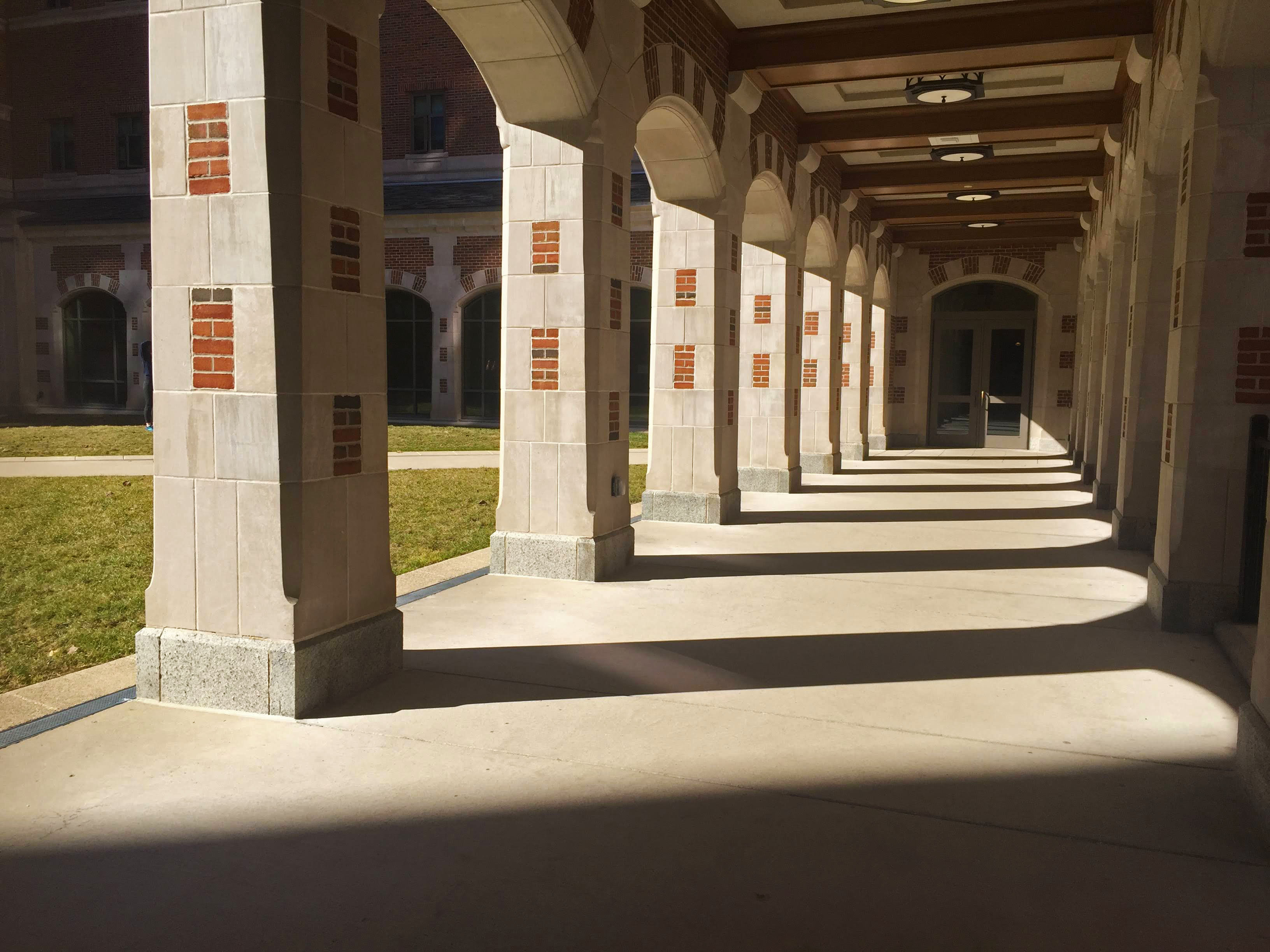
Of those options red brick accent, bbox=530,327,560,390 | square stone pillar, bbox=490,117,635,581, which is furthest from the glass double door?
red brick accent, bbox=530,327,560,390

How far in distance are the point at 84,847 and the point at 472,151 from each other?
23.8 m

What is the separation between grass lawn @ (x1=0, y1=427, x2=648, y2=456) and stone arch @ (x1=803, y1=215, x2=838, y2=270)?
5.37 m

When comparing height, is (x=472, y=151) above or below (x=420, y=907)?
above

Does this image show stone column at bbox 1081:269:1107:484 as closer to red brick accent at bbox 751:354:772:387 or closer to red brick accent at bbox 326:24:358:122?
red brick accent at bbox 751:354:772:387

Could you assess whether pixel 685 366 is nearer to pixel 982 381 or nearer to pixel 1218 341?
pixel 1218 341

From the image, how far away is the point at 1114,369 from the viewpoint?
436 inches

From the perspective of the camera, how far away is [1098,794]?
3.66m

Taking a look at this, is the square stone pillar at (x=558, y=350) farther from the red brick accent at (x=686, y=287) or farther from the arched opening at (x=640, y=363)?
the arched opening at (x=640, y=363)

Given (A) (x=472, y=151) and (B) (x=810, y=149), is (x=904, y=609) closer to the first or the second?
(B) (x=810, y=149)

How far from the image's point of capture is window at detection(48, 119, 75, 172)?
2708cm

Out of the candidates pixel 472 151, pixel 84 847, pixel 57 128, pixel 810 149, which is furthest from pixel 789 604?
pixel 57 128

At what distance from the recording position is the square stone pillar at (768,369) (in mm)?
12625

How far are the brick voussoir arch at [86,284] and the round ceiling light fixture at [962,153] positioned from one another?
2028cm

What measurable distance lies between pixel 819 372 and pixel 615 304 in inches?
335
